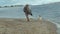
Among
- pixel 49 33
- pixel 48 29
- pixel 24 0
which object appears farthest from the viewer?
pixel 24 0

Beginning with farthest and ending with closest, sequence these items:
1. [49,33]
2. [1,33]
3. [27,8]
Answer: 1. [27,8]
2. [49,33]
3. [1,33]

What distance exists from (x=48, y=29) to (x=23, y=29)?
1469 mm

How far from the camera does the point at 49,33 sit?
14.0 m

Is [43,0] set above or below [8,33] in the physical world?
below

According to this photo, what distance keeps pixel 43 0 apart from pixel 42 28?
36.7 metres

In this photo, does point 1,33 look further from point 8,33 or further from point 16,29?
point 16,29

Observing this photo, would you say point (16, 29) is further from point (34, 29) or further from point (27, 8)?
point (27, 8)

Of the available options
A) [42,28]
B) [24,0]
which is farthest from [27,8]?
[24,0]

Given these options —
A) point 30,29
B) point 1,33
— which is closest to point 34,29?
point 30,29

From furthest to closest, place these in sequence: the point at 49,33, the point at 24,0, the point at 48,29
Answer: the point at 24,0
the point at 48,29
the point at 49,33

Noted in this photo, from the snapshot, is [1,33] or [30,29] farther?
[30,29]

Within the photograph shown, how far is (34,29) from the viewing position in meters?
14.7

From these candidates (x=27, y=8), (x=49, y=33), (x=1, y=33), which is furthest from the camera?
(x=27, y=8)

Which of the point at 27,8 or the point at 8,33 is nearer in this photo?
the point at 8,33
